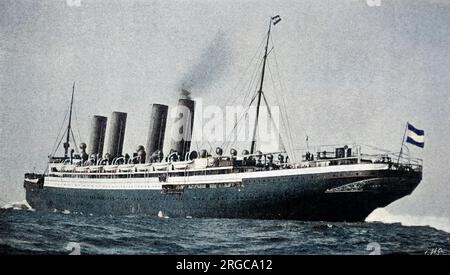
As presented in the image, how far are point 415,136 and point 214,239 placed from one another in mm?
7693

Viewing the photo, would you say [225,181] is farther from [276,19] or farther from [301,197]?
[276,19]

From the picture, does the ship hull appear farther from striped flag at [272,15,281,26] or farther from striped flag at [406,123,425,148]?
striped flag at [272,15,281,26]

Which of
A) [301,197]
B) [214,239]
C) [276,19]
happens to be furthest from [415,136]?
[214,239]

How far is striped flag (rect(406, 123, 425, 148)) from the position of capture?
1889cm

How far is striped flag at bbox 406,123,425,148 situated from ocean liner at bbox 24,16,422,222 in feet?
4.00

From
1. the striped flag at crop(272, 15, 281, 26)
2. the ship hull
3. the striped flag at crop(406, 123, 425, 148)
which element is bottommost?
the ship hull

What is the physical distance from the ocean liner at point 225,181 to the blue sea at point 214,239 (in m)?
1.91

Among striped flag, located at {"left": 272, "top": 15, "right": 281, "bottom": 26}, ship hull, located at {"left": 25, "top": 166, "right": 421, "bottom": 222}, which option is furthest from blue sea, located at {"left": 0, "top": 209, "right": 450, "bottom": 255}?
striped flag, located at {"left": 272, "top": 15, "right": 281, "bottom": 26}

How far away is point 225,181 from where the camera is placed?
24.0m

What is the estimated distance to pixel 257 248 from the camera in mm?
17484

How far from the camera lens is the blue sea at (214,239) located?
56.4 ft

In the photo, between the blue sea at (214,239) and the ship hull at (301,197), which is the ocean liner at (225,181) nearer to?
the ship hull at (301,197)
